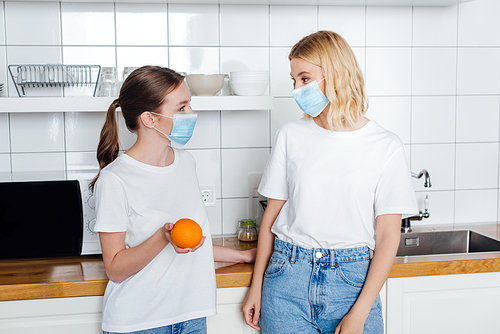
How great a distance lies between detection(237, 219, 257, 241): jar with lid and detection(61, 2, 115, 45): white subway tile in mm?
873

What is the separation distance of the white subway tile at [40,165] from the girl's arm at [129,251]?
2.55 feet

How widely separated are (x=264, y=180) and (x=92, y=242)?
2.21 ft

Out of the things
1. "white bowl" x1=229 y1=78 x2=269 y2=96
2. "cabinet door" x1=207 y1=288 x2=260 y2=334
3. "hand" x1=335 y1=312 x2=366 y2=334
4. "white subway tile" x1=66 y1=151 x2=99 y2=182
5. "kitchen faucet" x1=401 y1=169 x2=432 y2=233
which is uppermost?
"white bowl" x1=229 y1=78 x2=269 y2=96

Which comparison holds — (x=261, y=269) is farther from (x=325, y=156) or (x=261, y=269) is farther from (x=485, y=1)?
(x=485, y=1)

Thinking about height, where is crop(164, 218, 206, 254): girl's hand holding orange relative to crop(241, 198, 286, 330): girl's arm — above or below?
above

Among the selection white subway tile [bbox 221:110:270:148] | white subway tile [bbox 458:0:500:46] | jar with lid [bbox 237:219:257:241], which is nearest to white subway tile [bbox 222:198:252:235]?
jar with lid [bbox 237:219:257:241]

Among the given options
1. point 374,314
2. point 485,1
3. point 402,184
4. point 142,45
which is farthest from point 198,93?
point 485,1

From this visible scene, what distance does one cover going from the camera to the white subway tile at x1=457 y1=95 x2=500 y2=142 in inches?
75.6

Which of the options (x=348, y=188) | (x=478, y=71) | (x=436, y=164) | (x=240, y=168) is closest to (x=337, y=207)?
(x=348, y=188)

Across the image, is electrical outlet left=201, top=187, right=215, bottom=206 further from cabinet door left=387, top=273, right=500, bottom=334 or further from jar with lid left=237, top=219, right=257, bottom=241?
cabinet door left=387, top=273, right=500, bottom=334

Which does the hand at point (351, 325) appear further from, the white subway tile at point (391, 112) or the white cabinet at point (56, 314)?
the white subway tile at point (391, 112)

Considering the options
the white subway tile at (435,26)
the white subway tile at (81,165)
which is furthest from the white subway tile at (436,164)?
the white subway tile at (81,165)

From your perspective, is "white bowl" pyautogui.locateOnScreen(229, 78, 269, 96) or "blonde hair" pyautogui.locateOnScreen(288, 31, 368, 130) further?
"white bowl" pyautogui.locateOnScreen(229, 78, 269, 96)

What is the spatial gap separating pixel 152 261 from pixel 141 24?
1.02 m
